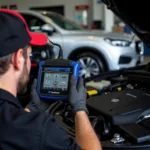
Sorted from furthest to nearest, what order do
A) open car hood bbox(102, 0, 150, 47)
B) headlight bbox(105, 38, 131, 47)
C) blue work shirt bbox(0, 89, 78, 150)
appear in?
headlight bbox(105, 38, 131, 47), open car hood bbox(102, 0, 150, 47), blue work shirt bbox(0, 89, 78, 150)

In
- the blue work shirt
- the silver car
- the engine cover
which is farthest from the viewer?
the silver car

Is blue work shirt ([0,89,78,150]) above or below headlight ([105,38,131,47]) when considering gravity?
above

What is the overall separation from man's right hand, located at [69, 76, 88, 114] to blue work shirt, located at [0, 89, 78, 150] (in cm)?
Answer: 27

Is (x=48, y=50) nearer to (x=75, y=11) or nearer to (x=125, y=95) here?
(x=125, y=95)

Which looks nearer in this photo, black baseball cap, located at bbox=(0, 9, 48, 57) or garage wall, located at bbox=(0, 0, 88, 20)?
black baseball cap, located at bbox=(0, 9, 48, 57)

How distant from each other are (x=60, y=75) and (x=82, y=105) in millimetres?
231

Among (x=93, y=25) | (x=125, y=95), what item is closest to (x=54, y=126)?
(x=125, y=95)

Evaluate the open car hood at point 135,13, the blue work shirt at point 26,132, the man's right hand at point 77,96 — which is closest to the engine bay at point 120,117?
the man's right hand at point 77,96

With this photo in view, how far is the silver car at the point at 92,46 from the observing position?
197 inches

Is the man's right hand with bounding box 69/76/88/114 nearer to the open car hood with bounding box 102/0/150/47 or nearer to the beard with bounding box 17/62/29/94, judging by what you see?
the beard with bounding box 17/62/29/94

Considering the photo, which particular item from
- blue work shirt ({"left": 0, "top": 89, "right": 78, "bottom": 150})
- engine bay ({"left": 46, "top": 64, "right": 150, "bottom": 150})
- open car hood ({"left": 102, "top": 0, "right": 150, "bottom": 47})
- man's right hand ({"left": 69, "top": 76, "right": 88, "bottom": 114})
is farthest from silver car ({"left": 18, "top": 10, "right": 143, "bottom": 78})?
blue work shirt ({"left": 0, "top": 89, "right": 78, "bottom": 150})

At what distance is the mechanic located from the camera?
0.92 m

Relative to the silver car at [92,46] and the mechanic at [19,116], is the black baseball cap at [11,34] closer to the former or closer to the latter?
the mechanic at [19,116]

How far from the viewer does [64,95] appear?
1351mm
